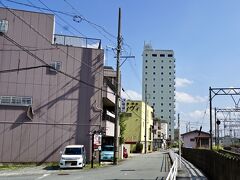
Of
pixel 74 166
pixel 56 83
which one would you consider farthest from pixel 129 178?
pixel 56 83

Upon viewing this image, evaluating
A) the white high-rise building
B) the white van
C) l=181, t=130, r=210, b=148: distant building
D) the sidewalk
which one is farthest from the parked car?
the white high-rise building

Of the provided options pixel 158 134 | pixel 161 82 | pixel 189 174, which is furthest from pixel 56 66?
pixel 161 82

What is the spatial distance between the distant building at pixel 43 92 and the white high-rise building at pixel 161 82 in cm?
10529

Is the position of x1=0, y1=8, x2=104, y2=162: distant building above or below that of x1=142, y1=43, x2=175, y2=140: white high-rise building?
below

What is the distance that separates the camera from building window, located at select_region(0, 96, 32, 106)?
98.4 ft

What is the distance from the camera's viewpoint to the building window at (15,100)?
30000mm

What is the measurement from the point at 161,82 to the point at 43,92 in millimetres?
111150

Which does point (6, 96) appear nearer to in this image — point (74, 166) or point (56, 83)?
point (56, 83)

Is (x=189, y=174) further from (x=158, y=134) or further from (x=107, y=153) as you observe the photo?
(x=158, y=134)

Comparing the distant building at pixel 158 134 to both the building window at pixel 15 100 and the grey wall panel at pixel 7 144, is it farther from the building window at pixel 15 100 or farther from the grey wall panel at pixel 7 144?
the grey wall panel at pixel 7 144

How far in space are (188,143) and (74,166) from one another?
191 ft

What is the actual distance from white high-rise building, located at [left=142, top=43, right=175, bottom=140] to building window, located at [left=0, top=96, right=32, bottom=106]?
108 m

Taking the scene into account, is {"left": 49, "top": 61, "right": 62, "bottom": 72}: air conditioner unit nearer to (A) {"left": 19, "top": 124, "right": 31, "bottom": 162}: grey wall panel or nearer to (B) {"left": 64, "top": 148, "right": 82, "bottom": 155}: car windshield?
(A) {"left": 19, "top": 124, "right": 31, "bottom": 162}: grey wall panel

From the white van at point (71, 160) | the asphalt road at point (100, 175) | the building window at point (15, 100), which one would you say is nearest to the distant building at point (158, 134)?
the building window at point (15, 100)
